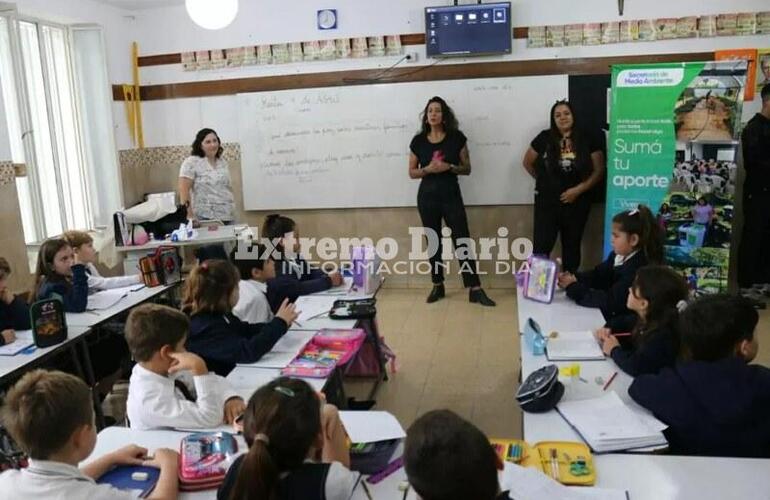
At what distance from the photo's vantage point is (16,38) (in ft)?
15.3

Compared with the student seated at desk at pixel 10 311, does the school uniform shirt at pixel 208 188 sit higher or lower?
higher

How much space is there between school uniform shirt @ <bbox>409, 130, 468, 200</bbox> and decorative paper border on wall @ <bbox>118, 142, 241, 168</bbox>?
182 centimetres

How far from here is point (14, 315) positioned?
124 inches

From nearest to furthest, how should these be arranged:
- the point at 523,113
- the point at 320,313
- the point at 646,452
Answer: the point at 646,452 → the point at 320,313 → the point at 523,113

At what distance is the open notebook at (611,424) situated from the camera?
1759 mm

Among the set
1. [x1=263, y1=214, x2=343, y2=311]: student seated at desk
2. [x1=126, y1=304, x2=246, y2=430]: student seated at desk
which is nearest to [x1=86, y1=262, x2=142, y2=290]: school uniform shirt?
[x1=263, y1=214, x2=343, y2=311]: student seated at desk

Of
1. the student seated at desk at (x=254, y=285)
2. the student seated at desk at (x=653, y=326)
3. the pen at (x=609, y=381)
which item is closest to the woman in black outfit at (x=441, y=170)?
the student seated at desk at (x=254, y=285)

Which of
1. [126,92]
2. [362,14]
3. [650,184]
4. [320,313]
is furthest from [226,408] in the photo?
[126,92]

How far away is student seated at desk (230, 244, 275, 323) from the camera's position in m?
3.07

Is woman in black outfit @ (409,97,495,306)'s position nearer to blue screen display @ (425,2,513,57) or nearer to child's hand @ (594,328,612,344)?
blue screen display @ (425,2,513,57)

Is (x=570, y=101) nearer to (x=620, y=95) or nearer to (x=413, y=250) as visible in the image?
(x=620, y=95)

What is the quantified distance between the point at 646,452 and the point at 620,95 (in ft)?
11.8

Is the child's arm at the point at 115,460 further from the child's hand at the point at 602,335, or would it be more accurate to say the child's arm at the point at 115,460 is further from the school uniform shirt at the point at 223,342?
the child's hand at the point at 602,335

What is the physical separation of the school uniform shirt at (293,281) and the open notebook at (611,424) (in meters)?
1.77
